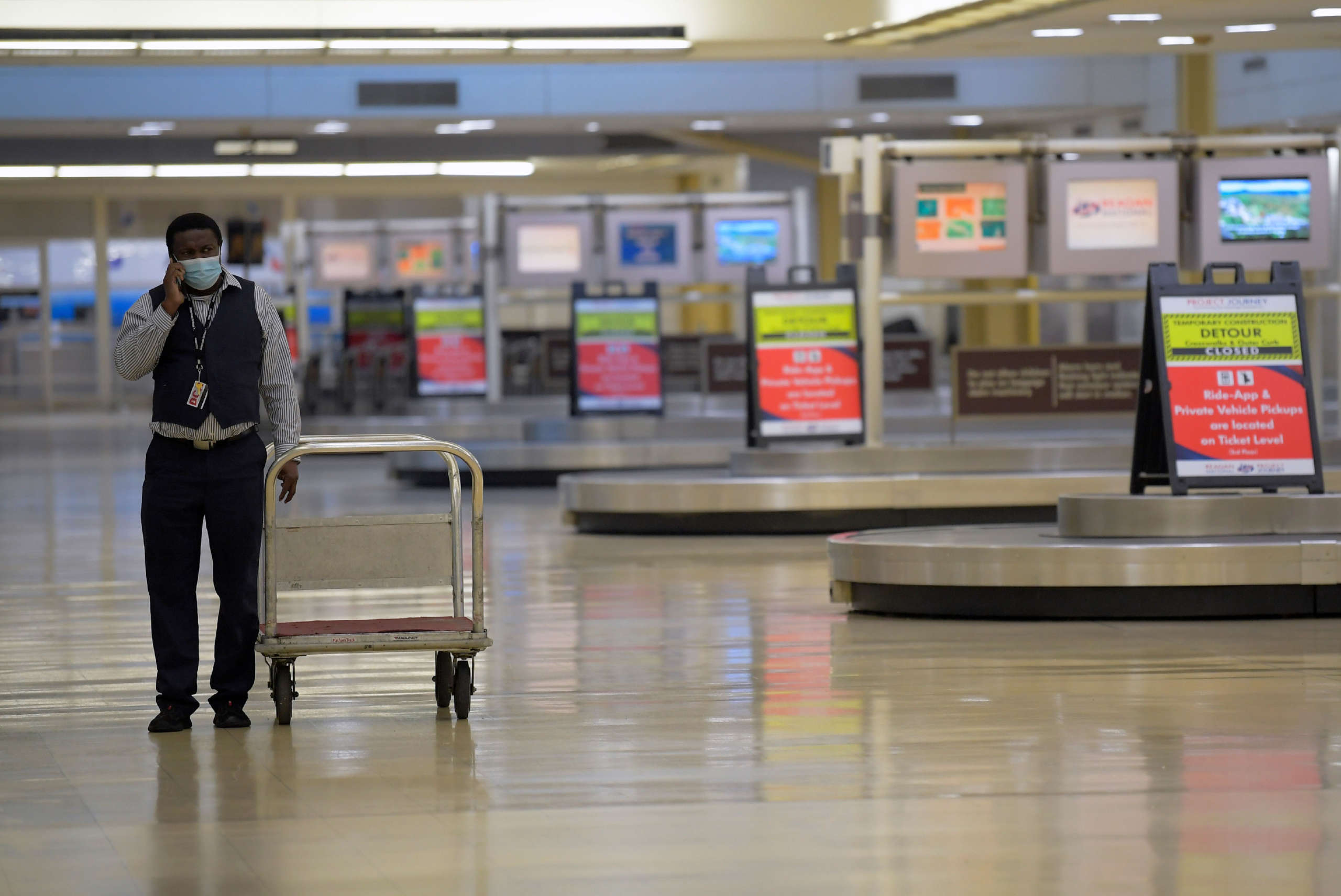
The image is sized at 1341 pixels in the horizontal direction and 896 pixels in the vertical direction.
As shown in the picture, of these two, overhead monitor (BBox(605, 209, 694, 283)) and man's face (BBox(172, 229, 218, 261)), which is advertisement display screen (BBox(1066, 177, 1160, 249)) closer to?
overhead monitor (BBox(605, 209, 694, 283))

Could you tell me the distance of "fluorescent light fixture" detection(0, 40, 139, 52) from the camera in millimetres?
11648

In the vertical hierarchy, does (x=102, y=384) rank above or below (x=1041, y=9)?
below

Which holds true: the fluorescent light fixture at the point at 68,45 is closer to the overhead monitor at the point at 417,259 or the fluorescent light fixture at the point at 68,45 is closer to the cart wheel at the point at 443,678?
the cart wheel at the point at 443,678

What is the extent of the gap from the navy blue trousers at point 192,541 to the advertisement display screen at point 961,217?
613 centimetres

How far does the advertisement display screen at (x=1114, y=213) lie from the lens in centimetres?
1091

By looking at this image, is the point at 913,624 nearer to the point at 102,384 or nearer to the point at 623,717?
the point at 623,717

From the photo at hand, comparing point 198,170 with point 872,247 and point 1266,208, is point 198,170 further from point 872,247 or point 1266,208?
point 1266,208

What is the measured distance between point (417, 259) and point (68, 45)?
34.2 ft

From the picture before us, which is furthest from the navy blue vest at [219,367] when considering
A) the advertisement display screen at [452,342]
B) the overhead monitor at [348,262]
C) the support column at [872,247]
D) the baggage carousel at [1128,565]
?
the overhead monitor at [348,262]

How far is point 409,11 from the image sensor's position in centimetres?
1191

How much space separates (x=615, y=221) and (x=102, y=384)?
1778 centimetres

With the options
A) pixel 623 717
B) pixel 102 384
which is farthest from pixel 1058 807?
pixel 102 384

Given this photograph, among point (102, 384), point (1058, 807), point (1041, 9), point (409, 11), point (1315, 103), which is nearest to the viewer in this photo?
point (1058, 807)

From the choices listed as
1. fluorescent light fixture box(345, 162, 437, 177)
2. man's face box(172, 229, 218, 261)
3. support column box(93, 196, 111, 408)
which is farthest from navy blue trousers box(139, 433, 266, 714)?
support column box(93, 196, 111, 408)
